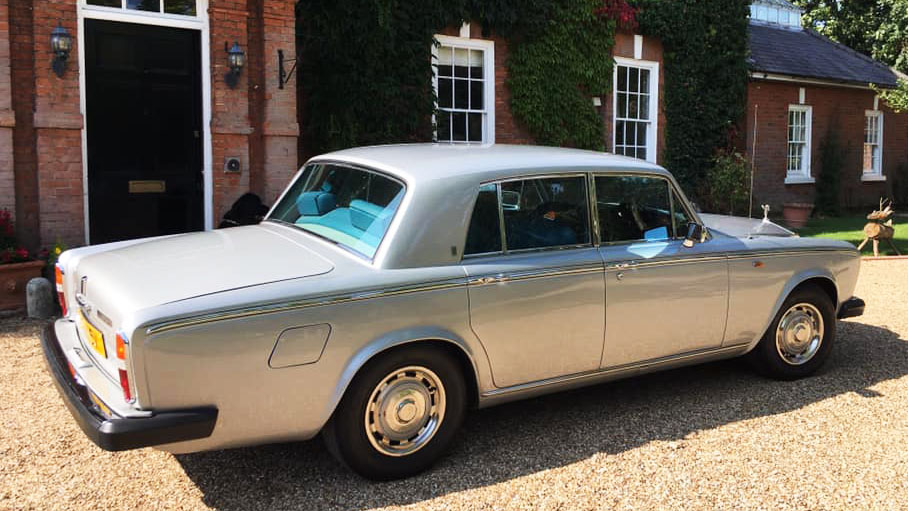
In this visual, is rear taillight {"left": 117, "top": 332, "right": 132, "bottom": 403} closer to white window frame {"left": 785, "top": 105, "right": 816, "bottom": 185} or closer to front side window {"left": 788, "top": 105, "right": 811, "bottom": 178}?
white window frame {"left": 785, "top": 105, "right": 816, "bottom": 185}

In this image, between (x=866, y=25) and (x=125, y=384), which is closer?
(x=125, y=384)

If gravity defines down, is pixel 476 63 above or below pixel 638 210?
above

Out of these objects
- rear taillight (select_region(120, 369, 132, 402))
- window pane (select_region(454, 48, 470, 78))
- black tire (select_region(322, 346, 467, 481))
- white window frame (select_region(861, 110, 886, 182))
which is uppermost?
window pane (select_region(454, 48, 470, 78))

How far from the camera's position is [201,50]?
29.0ft

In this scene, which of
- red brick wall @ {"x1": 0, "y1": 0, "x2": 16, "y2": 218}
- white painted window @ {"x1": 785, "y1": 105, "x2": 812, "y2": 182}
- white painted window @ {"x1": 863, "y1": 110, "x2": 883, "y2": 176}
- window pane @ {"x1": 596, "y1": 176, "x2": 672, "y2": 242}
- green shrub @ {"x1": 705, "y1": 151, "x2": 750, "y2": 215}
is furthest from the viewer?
white painted window @ {"x1": 863, "y1": 110, "x2": 883, "y2": 176}

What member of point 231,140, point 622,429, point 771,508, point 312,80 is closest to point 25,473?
point 622,429

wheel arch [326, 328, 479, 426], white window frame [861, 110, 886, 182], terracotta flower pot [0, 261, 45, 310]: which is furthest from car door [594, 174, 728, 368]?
white window frame [861, 110, 886, 182]

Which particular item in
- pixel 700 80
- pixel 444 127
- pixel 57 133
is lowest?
pixel 57 133

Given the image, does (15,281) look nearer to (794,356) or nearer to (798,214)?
(794,356)

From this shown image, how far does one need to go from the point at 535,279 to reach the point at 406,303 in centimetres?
77

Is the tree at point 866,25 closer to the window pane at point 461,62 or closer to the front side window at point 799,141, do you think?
the front side window at point 799,141

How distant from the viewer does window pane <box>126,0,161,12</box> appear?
8492mm

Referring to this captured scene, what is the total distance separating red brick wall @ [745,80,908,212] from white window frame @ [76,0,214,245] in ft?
40.3

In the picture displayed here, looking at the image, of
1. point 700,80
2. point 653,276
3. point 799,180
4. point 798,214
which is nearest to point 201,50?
point 653,276
